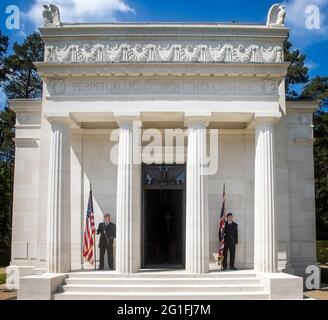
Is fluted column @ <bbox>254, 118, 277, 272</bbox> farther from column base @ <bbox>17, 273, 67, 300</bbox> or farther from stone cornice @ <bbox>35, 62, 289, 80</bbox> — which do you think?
column base @ <bbox>17, 273, 67, 300</bbox>

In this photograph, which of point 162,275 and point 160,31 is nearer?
point 162,275

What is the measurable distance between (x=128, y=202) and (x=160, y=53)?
23.5 feet

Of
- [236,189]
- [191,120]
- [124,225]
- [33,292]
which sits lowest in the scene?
[33,292]

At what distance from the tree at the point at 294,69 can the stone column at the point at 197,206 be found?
37.6m

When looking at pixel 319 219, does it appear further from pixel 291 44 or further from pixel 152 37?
pixel 152 37

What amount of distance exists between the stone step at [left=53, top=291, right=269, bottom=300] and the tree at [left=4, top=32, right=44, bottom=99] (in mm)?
41776

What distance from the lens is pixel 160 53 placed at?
23203mm

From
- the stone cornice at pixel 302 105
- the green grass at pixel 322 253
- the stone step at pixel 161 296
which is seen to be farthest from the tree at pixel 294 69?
the stone step at pixel 161 296

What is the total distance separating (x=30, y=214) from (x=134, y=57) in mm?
9978

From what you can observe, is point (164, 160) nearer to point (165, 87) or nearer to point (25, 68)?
point (165, 87)

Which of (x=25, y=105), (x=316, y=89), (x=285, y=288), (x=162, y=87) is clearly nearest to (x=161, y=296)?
(x=285, y=288)

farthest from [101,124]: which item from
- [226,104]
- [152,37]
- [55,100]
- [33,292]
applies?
[33,292]

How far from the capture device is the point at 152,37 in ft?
76.6

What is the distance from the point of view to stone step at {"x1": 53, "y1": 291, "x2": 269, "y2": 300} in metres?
19.6
